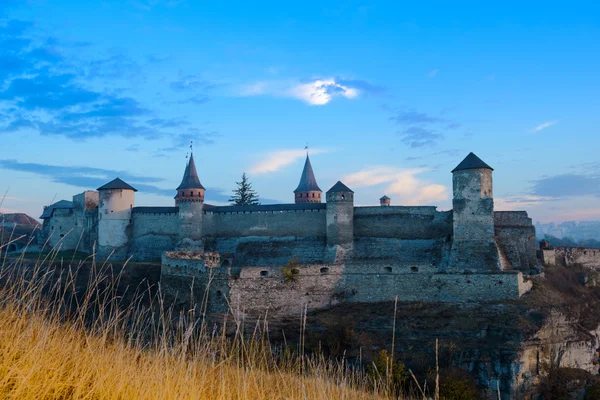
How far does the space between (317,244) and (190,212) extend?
31.0 ft

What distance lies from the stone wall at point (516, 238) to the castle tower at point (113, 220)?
26.1 meters

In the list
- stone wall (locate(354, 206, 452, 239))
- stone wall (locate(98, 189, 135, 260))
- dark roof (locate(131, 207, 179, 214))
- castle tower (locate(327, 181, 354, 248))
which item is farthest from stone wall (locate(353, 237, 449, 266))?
stone wall (locate(98, 189, 135, 260))

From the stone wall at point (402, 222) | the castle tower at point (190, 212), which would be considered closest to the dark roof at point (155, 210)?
A: the castle tower at point (190, 212)

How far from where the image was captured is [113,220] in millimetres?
38469

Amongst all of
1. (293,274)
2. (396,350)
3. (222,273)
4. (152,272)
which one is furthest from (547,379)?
(152,272)

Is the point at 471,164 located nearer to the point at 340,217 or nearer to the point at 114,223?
the point at 340,217

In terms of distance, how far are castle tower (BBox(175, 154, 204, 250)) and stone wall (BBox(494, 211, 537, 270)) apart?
19946 millimetres

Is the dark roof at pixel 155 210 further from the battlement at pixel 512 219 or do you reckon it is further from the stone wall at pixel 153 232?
the battlement at pixel 512 219

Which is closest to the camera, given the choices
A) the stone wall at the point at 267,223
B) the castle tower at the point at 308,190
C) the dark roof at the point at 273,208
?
the stone wall at the point at 267,223

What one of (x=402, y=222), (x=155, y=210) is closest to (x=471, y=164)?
(x=402, y=222)

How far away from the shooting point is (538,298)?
82.4 ft

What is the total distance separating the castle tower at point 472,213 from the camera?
29.4 meters

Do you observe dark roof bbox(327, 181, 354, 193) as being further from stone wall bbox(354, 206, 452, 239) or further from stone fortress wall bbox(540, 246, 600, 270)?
stone fortress wall bbox(540, 246, 600, 270)

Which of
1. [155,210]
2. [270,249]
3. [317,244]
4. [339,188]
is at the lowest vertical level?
[270,249]
